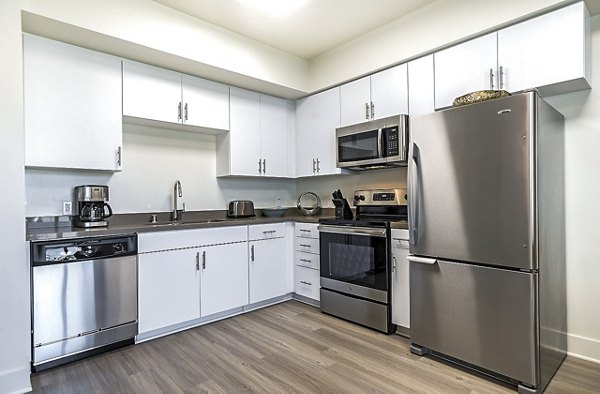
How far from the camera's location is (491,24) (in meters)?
2.33

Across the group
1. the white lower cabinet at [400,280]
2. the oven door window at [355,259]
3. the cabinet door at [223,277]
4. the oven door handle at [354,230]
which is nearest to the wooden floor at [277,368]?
the white lower cabinet at [400,280]

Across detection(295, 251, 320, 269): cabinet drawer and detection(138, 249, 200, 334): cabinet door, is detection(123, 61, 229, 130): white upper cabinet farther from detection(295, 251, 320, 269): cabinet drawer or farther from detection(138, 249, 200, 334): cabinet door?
detection(295, 251, 320, 269): cabinet drawer

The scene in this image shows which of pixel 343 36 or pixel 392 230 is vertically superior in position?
pixel 343 36

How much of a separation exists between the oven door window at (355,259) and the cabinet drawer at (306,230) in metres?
0.17

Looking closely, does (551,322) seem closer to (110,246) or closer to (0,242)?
(110,246)

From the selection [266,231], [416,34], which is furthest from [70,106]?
[416,34]

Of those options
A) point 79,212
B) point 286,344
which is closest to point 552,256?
point 286,344

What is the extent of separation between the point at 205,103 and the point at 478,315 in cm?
283

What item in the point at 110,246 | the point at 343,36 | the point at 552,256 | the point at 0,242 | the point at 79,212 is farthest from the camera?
the point at 343,36

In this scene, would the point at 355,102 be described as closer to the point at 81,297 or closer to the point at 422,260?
the point at 422,260

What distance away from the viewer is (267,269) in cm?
339

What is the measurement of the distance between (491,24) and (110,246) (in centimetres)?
310

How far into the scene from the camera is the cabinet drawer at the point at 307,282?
3371 mm

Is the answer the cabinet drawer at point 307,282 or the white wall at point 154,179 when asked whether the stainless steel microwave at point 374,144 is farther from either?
the white wall at point 154,179
